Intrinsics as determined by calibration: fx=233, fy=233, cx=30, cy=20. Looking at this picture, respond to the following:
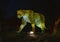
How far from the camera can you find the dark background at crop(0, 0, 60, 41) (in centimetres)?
163

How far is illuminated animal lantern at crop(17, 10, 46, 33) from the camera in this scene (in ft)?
5.36

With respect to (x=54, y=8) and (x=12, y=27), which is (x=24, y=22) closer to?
(x=12, y=27)

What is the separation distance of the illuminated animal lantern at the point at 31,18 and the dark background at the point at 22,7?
3cm

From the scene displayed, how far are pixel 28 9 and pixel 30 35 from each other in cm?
19

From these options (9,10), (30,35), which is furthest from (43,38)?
(9,10)

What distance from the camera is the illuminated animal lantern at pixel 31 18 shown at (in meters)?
1.63

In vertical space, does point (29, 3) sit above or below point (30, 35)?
above

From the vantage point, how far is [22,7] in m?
1.67

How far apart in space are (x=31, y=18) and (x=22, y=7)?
108 mm

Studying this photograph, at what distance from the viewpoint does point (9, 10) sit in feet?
5.44

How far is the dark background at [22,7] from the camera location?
163cm

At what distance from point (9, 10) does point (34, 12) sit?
179 millimetres

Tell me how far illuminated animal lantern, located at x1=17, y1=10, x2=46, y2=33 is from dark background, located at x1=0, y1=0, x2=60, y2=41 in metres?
0.03

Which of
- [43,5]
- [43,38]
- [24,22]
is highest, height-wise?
[43,5]
